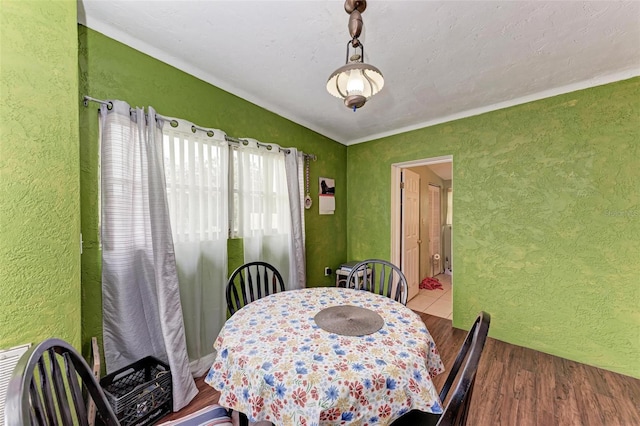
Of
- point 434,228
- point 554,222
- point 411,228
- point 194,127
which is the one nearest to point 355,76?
point 194,127

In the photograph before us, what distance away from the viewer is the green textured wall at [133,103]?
144cm

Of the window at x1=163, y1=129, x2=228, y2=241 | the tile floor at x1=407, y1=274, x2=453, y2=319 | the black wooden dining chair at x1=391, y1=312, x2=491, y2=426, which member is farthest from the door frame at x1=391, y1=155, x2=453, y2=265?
the black wooden dining chair at x1=391, y1=312, x2=491, y2=426

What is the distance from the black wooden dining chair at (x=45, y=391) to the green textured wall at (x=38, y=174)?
56 cm

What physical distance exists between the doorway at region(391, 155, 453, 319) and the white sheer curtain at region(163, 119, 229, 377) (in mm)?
2172

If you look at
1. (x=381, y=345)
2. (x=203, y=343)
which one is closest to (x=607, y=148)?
(x=381, y=345)

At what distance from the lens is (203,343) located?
6.49ft

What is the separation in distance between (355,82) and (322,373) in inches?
47.1

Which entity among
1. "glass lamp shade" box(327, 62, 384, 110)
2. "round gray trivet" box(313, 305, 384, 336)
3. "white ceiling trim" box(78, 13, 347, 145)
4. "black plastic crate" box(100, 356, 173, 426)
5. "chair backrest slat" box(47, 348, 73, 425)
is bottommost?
"black plastic crate" box(100, 356, 173, 426)

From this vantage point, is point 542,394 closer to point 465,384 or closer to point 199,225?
point 465,384

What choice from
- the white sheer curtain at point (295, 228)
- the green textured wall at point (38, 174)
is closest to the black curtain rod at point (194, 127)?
the white sheer curtain at point (295, 228)

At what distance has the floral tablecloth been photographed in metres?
0.81

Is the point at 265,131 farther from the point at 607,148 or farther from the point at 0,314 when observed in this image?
the point at 607,148

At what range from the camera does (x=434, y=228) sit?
17.0 feet

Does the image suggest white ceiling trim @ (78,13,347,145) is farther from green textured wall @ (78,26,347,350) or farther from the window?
the window
